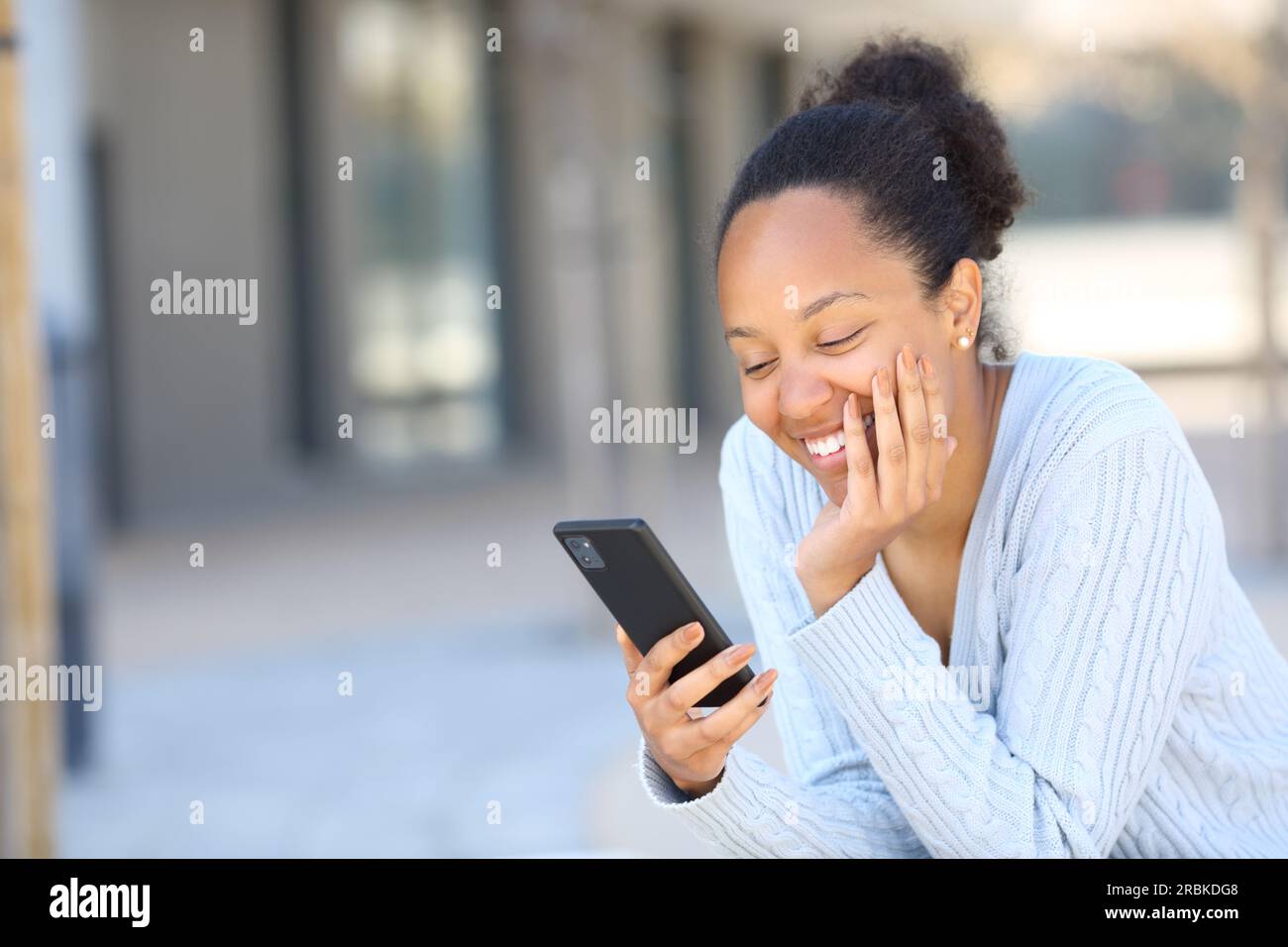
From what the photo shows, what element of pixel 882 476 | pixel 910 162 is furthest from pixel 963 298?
pixel 882 476

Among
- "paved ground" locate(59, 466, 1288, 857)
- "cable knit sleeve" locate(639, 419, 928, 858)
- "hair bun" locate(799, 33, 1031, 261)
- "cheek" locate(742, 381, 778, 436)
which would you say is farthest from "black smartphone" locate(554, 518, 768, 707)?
"paved ground" locate(59, 466, 1288, 857)

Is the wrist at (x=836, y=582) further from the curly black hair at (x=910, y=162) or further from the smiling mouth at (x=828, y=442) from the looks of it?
the curly black hair at (x=910, y=162)

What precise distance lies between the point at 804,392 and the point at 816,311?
3.4 inches

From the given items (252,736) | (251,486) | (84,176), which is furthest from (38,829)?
(251,486)

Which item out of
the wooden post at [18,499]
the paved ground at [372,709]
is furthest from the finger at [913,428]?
the wooden post at [18,499]

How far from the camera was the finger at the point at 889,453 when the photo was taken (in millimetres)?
1693

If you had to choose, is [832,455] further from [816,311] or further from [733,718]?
[733,718]

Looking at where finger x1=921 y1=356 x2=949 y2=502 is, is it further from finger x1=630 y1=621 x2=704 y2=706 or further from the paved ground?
the paved ground

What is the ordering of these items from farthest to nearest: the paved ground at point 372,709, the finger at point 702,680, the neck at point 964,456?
the paved ground at point 372,709, the neck at point 964,456, the finger at point 702,680

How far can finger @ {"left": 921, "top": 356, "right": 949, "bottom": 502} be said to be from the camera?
1715mm

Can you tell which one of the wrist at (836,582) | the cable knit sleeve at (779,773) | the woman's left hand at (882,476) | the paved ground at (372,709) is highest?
the woman's left hand at (882,476)

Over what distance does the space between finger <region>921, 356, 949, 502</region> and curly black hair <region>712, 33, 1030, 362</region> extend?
12 cm
